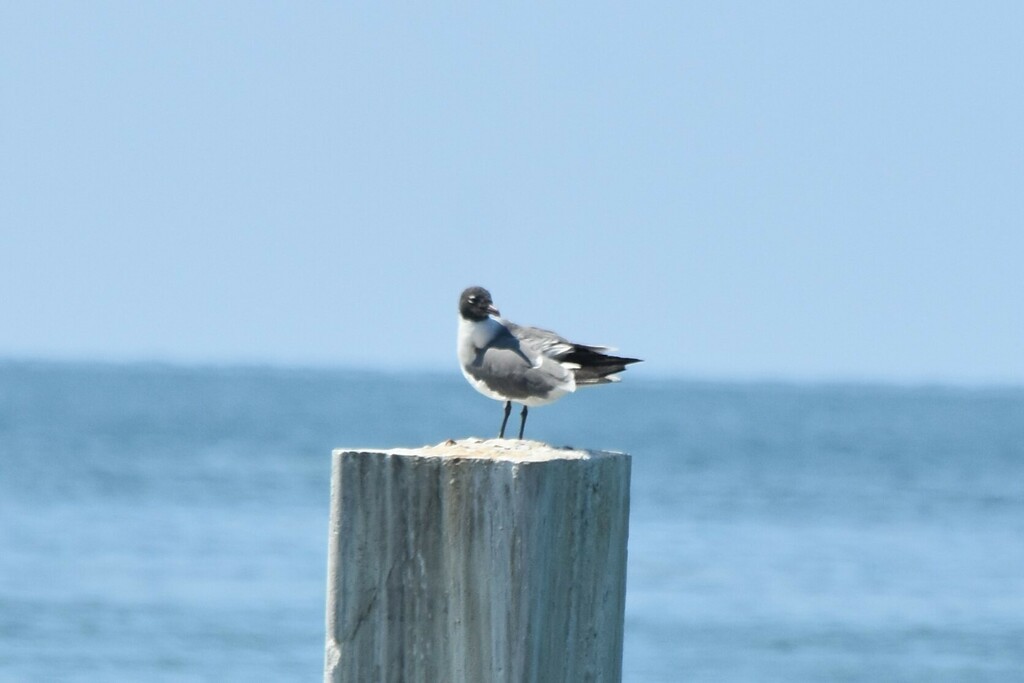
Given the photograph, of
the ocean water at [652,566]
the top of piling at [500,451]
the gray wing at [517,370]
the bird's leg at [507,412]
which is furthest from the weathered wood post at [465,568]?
the ocean water at [652,566]

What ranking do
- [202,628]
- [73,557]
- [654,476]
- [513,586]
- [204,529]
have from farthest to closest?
[654,476] < [204,529] < [73,557] < [202,628] < [513,586]

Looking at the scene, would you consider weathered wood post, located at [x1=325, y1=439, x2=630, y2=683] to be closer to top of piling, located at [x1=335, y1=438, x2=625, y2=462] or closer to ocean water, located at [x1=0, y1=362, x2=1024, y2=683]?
top of piling, located at [x1=335, y1=438, x2=625, y2=462]

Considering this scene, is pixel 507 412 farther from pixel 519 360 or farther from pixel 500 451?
pixel 500 451

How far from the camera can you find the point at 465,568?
3.41m

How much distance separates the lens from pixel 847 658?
14.4 meters

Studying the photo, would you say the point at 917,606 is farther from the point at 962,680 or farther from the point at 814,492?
the point at 814,492

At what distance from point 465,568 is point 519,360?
127cm

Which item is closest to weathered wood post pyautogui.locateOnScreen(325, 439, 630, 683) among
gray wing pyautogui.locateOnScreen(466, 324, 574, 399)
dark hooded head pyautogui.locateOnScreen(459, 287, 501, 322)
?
gray wing pyautogui.locateOnScreen(466, 324, 574, 399)

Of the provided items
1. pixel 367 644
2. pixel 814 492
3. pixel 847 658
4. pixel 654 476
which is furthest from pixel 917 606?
pixel 654 476

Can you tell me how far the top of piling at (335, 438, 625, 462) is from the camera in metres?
3.48

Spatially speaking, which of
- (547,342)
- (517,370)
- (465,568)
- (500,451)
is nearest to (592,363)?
(547,342)

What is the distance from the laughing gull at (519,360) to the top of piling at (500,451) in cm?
82

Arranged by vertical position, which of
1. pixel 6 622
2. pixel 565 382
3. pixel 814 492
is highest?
pixel 814 492

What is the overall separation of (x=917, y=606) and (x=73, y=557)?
9.43m
